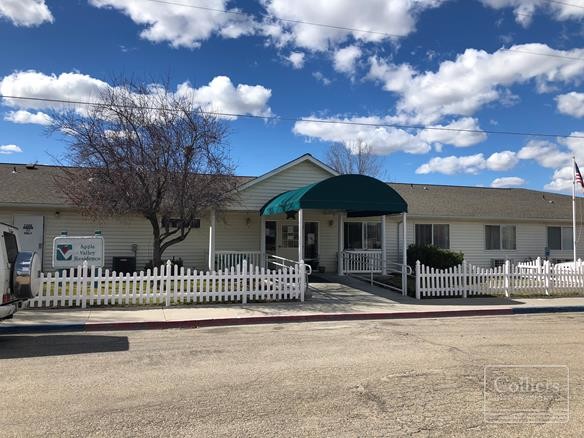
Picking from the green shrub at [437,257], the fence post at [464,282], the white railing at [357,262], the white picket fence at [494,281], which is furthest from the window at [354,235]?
the fence post at [464,282]

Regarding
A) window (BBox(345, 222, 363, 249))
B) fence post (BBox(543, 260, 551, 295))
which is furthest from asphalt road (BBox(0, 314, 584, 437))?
window (BBox(345, 222, 363, 249))

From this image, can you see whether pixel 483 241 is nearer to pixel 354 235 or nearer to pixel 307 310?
pixel 354 235

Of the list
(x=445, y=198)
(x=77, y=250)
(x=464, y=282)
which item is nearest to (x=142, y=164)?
(x=77, y=250)

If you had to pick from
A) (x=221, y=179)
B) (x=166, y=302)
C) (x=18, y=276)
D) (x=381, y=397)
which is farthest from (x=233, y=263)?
(x=381, y=397)

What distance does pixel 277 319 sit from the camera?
10.9 m

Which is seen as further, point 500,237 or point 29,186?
point 500,237

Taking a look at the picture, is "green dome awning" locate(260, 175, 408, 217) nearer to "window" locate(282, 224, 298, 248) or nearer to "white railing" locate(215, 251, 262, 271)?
"white railing" locate(215, 251, 262, 271)

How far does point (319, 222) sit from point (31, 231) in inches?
459

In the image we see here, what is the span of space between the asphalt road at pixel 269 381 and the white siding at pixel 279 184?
9.38m

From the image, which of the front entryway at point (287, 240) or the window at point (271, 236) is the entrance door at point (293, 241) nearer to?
the front entryway at point (287, 240)

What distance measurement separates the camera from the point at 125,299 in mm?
11961

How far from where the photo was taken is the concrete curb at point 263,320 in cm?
949

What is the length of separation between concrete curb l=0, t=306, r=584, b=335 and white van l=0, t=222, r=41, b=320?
104 centimetres

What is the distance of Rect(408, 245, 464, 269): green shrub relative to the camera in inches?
785
